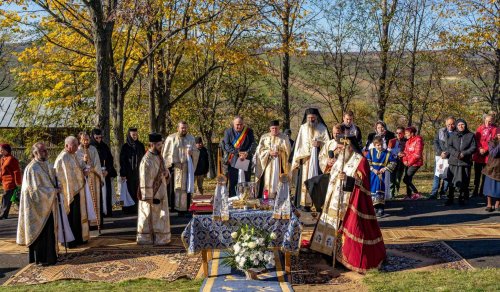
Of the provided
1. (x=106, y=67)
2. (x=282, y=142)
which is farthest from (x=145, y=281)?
(x=106, y=67)

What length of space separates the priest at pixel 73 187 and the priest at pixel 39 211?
951mm

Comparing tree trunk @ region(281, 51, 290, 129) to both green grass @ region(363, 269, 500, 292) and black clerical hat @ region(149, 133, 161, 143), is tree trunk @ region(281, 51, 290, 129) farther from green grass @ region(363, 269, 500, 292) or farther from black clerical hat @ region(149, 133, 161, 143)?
green grass @ region(363, 269, 500, 292)

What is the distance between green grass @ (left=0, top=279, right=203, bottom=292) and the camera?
7.60 meters

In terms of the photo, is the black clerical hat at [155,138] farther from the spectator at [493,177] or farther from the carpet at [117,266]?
the spectator at [493,177]

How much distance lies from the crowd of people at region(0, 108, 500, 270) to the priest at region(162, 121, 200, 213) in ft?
0.07

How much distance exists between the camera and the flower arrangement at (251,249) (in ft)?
24.8

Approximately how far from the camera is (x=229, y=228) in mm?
7984

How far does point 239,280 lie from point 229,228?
71cm

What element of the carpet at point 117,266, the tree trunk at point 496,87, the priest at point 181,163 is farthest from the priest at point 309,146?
the tree trunk at point 496,87

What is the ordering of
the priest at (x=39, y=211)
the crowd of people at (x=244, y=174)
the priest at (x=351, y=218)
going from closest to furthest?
1. the priest at (x=351, y=218)
2. the crowd of people at (x=244, y=174)
3. the priest at (x=39, y=211)

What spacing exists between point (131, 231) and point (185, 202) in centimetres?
167

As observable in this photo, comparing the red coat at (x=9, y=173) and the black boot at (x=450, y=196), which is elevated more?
the red coat at (x=9, y=173)

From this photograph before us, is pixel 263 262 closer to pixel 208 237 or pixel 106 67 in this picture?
pixel 208 237

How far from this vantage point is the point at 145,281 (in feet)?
26.3
